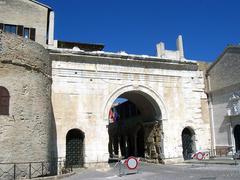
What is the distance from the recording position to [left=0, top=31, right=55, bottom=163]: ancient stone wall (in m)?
12.3

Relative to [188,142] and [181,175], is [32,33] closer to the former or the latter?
[181,175]

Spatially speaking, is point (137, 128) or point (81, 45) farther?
point (137, 128)

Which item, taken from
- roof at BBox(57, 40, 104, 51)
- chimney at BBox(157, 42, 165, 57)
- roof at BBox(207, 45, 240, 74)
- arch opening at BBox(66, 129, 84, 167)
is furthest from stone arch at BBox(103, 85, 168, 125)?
roof at BBox(57, 40, 104, 51)

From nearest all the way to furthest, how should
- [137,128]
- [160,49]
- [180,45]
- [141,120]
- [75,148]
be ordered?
[75,148]
[160,49]
[180,45]
[141,120]
[137,128]

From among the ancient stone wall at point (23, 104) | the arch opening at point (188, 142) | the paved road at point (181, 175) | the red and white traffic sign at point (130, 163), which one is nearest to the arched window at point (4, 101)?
the ancient stone wall at point (23, 104)

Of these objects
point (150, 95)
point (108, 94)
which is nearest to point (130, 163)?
point (108, 94)

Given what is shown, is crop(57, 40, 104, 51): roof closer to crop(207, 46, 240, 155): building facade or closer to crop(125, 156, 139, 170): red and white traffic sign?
crop(207, 46, 240, 155): building facade

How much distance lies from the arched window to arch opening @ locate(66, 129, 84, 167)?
226 inches

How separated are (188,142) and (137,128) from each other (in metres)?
6.44

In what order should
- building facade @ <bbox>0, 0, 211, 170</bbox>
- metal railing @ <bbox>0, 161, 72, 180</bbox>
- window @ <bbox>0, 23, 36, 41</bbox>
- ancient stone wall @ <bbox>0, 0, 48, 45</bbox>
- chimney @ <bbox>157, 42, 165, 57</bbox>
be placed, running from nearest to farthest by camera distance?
metal railing @ <bbox>0, 161, 72, 180</bbox> → building facade @ <bbox>0, 0, 211, 170</bbox> → window @ <bbox>0, 23, 36, 41</bbox> → ancient stone wall @ <bbox>0, 0, 48, 45</bbox> → chimney @ <bbox>157, 42, 165, 57</bbox>

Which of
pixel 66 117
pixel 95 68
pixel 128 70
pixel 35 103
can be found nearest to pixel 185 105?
pixel 128 70

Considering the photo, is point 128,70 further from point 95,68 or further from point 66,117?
point 66,117

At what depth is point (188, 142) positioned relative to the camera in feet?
68.2

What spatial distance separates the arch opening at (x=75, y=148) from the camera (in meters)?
17.5
